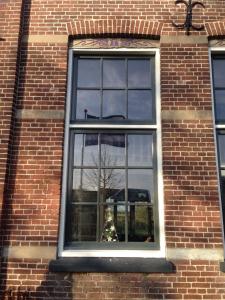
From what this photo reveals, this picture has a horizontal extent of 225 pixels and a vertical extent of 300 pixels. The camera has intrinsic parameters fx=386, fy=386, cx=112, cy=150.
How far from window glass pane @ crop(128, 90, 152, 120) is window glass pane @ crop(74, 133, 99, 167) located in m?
0.67

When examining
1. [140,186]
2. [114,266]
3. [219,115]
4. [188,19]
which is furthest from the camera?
[188,19]

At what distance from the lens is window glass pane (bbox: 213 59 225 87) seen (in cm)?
595

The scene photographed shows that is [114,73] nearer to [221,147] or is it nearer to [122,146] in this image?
[122,146]

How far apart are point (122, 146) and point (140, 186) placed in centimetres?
64

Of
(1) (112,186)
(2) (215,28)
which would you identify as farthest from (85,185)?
(2) (215,28)

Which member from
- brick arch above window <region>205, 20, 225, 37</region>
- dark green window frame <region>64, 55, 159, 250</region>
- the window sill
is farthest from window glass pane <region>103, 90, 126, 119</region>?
the window sill

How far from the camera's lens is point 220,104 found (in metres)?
5.84

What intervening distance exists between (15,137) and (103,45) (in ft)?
6.47

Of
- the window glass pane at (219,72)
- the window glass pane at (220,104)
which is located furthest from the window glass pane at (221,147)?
the window glass pane at (219,72)

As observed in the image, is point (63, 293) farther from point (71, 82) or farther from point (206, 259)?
point (71, 82)

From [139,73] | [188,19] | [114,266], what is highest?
[188,19]

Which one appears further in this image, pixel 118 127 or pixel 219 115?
pixel 219 115

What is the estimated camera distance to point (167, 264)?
16.1 feet

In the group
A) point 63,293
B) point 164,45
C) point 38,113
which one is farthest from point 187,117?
point 63,293
